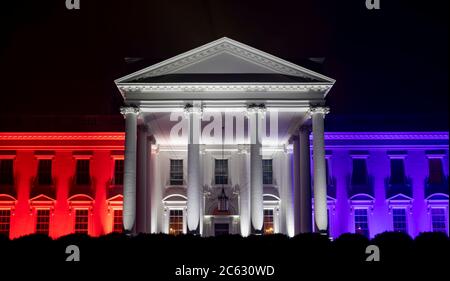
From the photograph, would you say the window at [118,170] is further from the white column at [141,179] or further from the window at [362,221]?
the window at [362,221]

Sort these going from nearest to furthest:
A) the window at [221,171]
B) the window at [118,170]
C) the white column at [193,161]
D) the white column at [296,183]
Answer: the white column at [193,161]
the white column at [296,183]
the window at [118,170]
the window at [221,171]

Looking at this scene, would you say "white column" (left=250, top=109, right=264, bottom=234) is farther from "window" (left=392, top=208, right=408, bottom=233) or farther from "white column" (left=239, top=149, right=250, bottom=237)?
"window" (left=392, top=208, right=408, bottom=233)

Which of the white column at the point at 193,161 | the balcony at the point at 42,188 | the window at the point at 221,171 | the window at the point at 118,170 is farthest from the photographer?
the window at the point at 221,171

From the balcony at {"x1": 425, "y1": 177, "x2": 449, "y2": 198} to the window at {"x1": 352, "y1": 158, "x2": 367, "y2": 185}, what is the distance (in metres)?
4.94

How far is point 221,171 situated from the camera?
149 ft

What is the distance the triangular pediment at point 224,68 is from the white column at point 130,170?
215 cm

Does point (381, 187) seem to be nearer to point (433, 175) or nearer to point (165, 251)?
point (433, 175)

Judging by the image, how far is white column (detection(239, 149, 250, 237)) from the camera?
3625cm

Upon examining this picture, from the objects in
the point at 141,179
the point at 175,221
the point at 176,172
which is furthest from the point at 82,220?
the point at 141,179

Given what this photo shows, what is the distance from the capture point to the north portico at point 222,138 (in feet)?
114

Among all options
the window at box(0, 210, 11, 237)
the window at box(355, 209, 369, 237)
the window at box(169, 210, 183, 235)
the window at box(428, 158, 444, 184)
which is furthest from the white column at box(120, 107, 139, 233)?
the window at box(428, 158, 444, 184)

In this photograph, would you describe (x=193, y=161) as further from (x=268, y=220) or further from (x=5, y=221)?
(x=5, y=221)

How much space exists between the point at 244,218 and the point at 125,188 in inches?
322

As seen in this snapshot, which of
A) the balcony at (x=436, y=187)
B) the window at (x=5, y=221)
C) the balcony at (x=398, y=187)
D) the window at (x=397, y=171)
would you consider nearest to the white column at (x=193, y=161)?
the window at (x=5, y=221)
